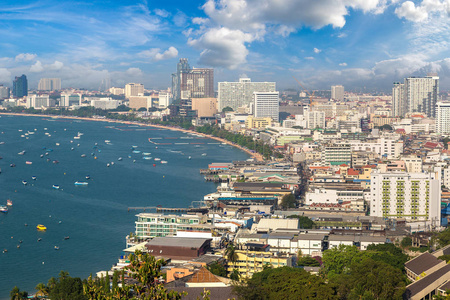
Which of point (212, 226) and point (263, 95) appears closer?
point (212, 226)

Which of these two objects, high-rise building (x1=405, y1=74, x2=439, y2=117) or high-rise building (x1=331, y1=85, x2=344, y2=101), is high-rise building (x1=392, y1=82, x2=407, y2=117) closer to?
high-rise building (x1=405, y1=74, x2=439, y2=117)

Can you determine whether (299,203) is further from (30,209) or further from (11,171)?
(11,171)

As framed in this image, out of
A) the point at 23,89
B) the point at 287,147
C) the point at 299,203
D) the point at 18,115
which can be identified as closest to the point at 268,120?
the point at 287,147

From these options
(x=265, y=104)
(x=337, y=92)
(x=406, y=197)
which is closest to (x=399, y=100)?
(x=265, y=104)

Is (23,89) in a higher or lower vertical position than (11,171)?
higher

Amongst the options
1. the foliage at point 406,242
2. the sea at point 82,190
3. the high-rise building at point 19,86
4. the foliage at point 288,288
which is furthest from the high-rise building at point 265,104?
the high-rise building at point 19,86

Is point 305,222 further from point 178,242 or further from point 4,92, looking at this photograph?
point 4,92
